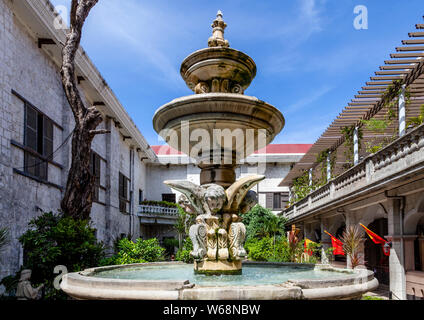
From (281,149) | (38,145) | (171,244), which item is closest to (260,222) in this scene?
(171,244)

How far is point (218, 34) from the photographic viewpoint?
639cm

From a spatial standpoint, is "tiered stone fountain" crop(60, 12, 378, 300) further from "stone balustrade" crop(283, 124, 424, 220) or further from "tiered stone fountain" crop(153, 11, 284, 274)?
"stone balustrade" crop(283, 124, 424, 220)

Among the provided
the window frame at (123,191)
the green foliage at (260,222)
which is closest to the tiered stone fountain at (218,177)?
the window frame at (123,191)

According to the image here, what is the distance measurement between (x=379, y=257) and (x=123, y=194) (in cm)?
1338

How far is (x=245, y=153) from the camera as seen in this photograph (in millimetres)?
6176

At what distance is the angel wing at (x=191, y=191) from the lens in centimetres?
538

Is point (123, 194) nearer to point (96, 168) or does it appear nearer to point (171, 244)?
point (171, 244)

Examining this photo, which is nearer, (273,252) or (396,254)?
(396,254)

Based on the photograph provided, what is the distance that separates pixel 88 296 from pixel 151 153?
24.7m

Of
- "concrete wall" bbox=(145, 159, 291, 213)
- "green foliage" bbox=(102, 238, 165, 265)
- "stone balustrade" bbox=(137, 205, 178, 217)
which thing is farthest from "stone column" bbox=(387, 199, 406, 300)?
"concrete wall" bbox=(145, 159, 291, 213)

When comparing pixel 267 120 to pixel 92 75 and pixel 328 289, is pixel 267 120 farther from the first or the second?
pixel 92 75
